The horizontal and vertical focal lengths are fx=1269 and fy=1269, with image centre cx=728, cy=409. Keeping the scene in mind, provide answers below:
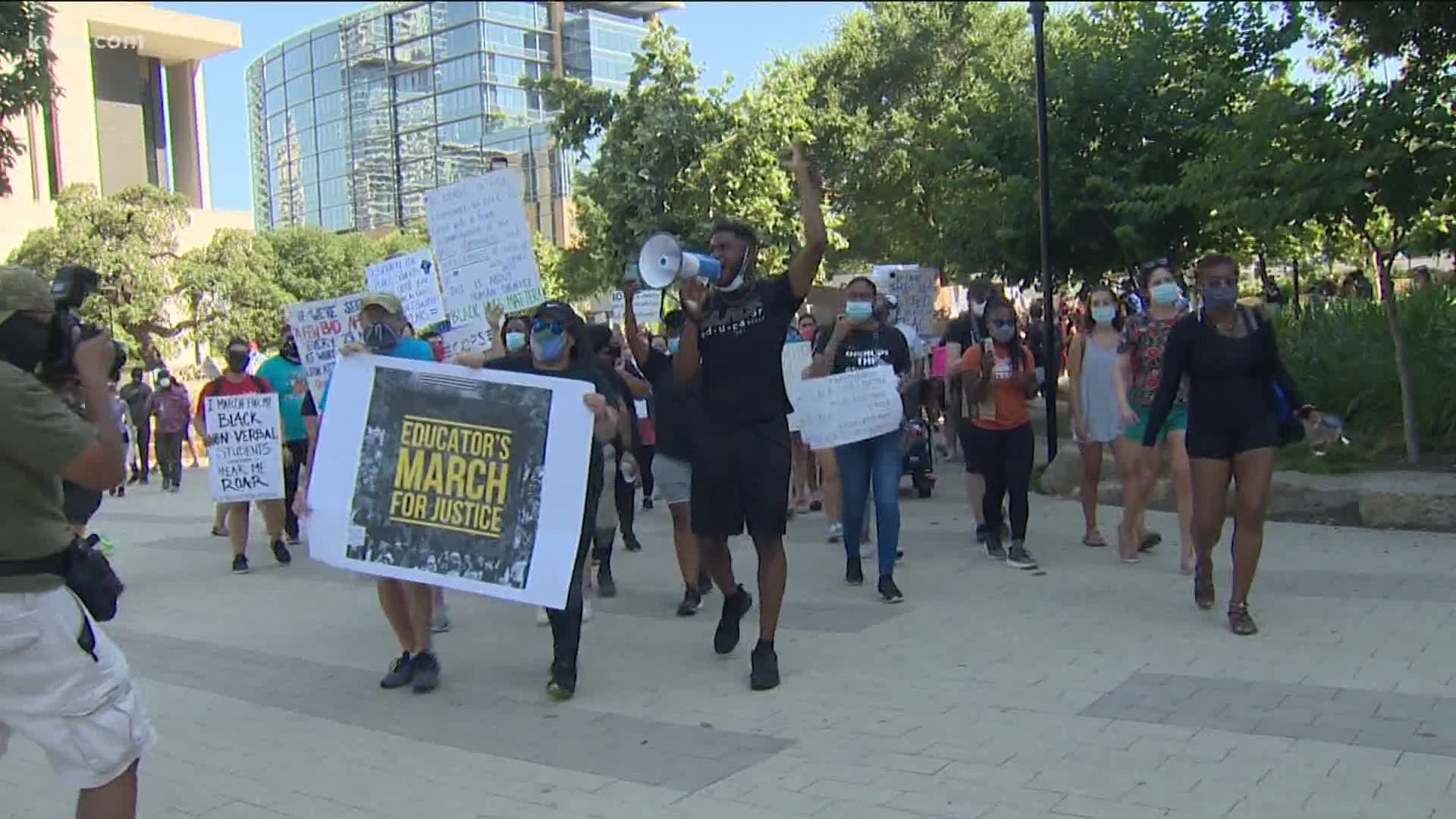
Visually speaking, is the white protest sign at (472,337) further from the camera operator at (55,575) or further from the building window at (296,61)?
the building window at (296,61)

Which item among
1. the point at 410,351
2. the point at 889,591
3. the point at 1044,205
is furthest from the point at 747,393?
the point at 1044,205

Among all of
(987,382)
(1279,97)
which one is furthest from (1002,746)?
(1279,97)

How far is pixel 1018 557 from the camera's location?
27.2ft

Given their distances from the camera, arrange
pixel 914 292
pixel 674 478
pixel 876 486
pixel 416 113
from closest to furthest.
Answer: pixel 876 486
pixel 674 478
pixel 914 292
pixel 416 113

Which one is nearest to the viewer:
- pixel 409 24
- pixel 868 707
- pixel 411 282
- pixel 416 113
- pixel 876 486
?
pixel 868 707

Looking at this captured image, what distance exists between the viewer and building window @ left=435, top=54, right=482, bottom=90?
107500mm

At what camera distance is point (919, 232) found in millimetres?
29516

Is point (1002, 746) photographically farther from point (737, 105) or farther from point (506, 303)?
point (737, 105)

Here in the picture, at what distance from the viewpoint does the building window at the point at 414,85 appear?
366 feet

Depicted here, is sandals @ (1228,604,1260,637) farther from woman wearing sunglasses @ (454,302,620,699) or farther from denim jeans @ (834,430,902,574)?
woman wearing sunglasses @ (454,302,620,699)

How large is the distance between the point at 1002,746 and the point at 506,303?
534cm

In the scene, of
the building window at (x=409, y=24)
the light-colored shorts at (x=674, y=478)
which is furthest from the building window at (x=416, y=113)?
the light-colored shorts at (x=674, y=478)

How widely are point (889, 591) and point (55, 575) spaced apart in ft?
16.6

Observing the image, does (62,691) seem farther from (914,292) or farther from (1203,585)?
(914,292)
